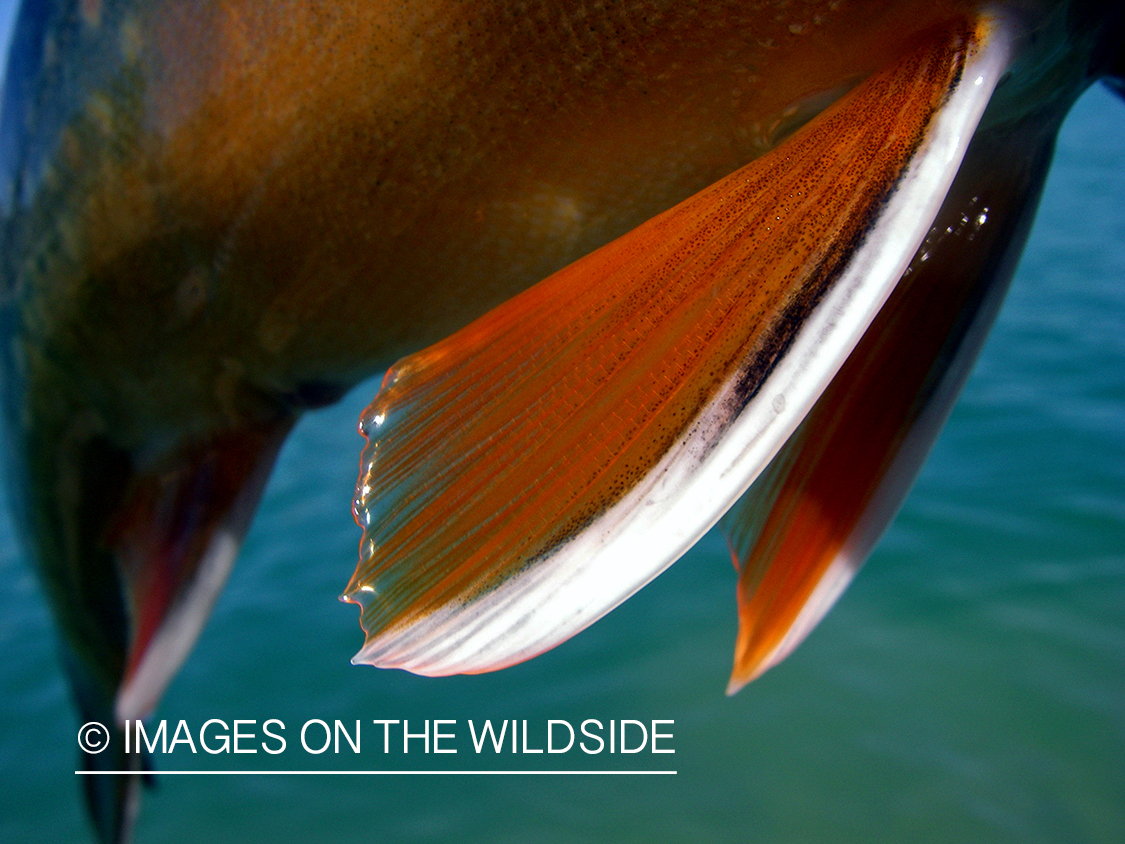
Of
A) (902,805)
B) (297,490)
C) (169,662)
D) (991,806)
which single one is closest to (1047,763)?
(991,806)

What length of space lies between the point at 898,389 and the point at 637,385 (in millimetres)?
305

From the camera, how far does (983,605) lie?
2678 millimetres

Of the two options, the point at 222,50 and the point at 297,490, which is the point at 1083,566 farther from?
the point at 297,490

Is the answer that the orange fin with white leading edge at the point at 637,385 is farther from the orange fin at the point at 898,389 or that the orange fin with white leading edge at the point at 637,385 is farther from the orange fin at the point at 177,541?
the orange fin at the point at 177,541

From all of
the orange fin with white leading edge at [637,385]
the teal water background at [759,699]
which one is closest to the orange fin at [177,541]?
the orange fin with white leading edge at [637,385]

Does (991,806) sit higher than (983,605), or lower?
lower

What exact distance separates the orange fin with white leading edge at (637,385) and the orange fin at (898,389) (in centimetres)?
23

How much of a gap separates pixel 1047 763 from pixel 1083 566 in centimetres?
89

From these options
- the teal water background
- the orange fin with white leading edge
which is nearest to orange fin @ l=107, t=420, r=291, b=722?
the orange fin with white leading edge

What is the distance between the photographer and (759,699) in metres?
2.49

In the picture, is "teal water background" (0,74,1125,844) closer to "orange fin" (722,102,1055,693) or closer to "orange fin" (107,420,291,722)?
"orange fin" (107,420,291,722)

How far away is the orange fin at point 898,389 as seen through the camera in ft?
2.39

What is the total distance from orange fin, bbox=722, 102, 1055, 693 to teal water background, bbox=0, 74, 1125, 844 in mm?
1616

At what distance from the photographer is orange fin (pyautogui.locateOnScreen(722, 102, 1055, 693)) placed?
73cm
